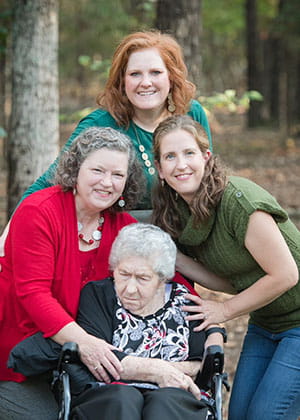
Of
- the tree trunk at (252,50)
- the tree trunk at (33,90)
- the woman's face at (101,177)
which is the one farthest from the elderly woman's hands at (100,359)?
the tree trunk at (252,50)

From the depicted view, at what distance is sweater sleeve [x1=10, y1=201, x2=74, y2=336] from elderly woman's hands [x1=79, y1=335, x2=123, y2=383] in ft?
0.50

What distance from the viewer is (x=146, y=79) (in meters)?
3.59

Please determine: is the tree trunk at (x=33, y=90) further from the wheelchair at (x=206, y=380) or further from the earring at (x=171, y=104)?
the wheelchair at (x=206, y=380)

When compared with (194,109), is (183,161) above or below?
below

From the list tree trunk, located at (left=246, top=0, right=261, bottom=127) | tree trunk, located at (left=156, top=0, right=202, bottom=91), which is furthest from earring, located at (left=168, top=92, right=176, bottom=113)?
tree trunk, located at (left=246, top=0, right=261, bottom=127)

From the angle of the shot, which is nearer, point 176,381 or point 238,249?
point 176,381

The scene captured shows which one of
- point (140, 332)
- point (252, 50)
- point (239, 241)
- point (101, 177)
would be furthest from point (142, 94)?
point (252, 50)

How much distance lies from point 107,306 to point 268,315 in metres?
0.90

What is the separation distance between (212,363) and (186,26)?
15.2 ft

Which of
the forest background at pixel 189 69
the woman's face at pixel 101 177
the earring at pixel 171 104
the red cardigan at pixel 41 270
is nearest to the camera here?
the red cardigan at pixel 41 270

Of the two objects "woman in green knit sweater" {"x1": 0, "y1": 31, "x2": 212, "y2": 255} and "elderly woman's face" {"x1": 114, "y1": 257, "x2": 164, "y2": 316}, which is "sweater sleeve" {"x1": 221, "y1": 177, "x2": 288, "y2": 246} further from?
"woman in green knit sweater" {"x1": 0, "y1": 31, "x2": 212, "y2": 255}

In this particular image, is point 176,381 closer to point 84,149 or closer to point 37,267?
A: point 37,267

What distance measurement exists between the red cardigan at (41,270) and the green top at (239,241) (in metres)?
0.49

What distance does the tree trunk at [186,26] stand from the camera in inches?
259
